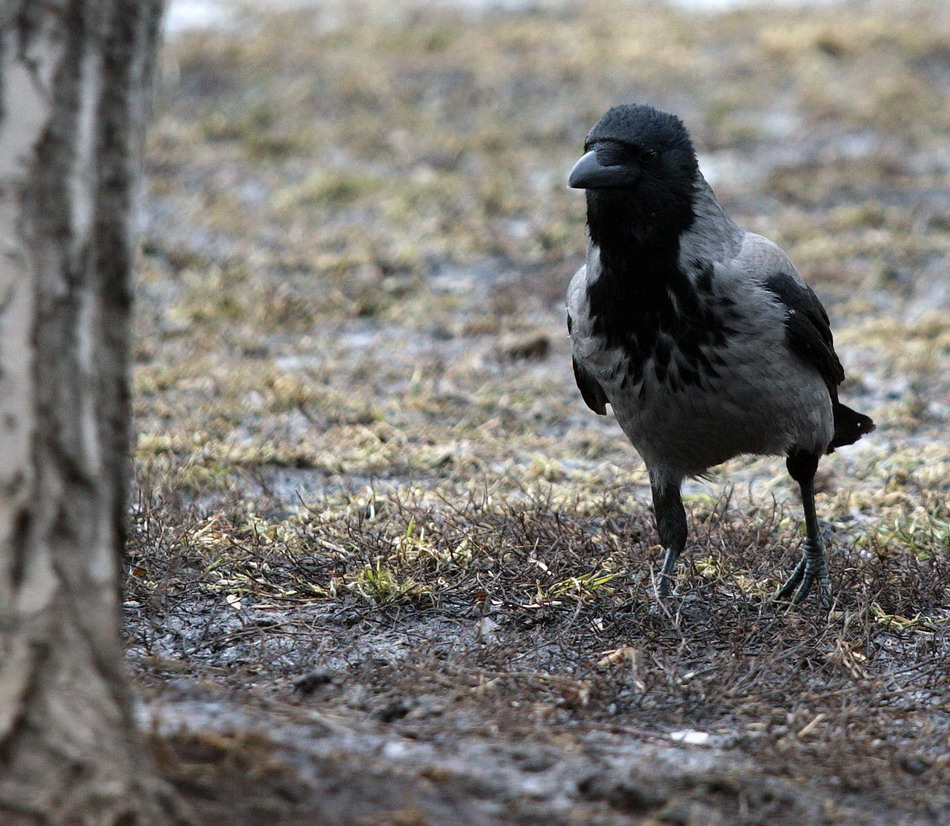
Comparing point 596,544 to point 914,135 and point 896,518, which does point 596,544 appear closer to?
point 896,518

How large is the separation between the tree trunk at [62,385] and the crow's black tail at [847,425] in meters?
3.55

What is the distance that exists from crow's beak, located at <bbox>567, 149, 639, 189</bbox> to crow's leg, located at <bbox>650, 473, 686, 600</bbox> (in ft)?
3.66

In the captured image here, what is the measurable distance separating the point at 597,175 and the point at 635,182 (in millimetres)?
156

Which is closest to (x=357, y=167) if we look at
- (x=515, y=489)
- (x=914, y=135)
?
(x=914, y=135)

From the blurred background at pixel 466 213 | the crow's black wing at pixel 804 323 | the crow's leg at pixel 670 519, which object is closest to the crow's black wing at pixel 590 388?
the crow's leg at pixel 670 519

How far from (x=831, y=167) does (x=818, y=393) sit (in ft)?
21.0

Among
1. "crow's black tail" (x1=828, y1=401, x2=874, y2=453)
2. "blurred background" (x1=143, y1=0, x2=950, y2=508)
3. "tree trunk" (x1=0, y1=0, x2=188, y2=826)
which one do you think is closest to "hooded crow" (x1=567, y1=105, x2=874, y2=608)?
"crow's black tail" (x1=828, y1=401, x2=874, y2=453)

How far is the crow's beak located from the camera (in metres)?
4.48

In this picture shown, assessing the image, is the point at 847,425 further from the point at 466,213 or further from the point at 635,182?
the point at 466,213

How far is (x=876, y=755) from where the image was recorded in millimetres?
3490

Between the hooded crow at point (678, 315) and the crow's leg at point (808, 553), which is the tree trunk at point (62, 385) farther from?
the crow's leg at point (808, 553)

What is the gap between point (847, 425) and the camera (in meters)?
5.52

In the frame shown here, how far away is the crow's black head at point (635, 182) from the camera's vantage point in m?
4.55

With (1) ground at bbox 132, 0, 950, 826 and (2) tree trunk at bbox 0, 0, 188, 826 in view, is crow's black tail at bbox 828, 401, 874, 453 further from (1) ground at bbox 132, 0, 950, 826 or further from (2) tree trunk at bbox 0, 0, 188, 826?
(2) tree trunk at bbox 0, 0, 188, 826
